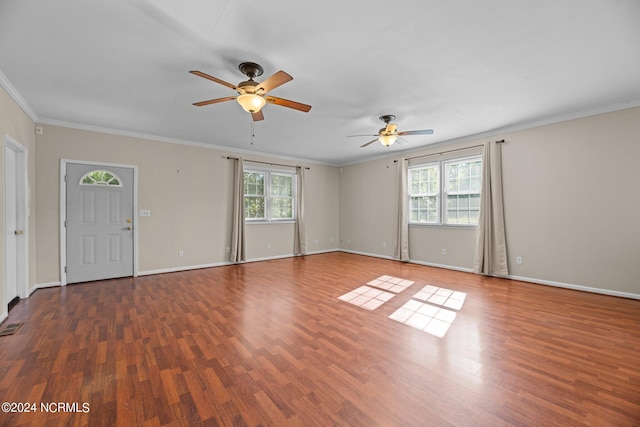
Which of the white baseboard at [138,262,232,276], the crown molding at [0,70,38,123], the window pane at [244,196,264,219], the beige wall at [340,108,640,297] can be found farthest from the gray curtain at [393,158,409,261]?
the crown molding at [0,70,38,123]

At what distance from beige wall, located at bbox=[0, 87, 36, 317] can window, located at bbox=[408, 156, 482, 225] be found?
267 inches

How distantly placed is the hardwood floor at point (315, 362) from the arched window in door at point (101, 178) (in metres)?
1.95

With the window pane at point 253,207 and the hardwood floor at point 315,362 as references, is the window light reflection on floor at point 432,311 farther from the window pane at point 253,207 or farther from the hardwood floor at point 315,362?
the window pane at point 253,207

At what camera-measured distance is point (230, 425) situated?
1520 millimetres

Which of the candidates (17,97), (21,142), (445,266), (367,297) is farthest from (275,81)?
(445,266)

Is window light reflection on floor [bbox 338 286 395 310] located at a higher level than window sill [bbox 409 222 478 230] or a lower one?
lower

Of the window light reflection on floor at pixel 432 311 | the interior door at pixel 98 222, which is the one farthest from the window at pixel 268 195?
the window light reflection on floor at pixel 432 311

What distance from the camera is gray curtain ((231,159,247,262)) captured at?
6090 mm

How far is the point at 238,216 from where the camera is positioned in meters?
6.12

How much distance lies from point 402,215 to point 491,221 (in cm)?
191

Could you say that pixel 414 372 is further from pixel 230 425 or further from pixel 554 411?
pixel 230 425

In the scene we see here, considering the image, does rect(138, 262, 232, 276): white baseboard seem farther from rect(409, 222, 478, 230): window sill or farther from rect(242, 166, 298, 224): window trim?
rect(409, 222, 478, 230): window sill

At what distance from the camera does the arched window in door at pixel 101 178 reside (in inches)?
182

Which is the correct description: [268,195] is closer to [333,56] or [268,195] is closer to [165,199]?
[165,199]
